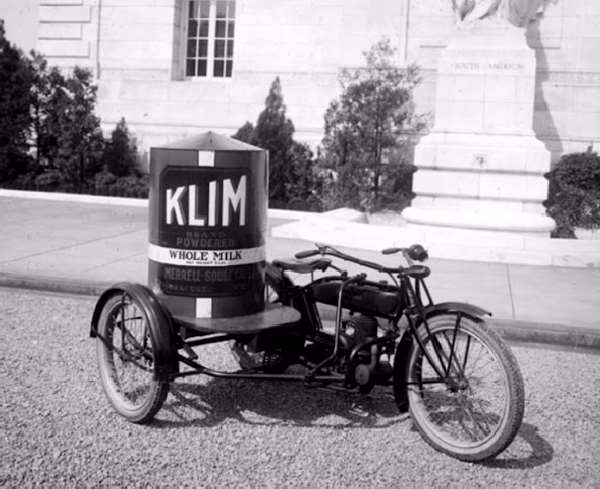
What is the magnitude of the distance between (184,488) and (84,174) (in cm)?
1610

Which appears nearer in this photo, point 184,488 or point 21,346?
point 184,488

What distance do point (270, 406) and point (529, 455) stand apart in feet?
5.00

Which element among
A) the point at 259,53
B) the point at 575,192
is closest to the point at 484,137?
the point at 575,192

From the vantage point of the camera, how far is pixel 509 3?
A: 1224cm

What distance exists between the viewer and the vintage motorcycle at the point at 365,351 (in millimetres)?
4012

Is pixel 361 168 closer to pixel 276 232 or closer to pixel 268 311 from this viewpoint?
pixel 276 232

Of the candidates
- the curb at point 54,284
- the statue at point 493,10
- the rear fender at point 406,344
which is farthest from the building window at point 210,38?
the rear fender at point 406,344

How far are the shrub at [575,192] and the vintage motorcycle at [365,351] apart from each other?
1013 centimetres

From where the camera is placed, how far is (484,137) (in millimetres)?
12266

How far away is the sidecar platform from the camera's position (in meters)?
4.31

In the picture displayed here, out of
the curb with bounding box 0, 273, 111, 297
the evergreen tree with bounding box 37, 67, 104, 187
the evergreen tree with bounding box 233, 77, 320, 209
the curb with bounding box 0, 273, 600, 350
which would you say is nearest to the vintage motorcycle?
the curb with bounding box 0, 273, 600, 350

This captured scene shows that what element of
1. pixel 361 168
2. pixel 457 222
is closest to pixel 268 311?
pixel 457 222

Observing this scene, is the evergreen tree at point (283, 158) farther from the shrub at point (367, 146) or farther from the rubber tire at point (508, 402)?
the rubber tire at point (508, 402)

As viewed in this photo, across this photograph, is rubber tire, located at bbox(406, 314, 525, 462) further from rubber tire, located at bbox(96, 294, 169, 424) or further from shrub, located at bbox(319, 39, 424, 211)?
shrub, located at bbox(319, 39, 424, 211)
